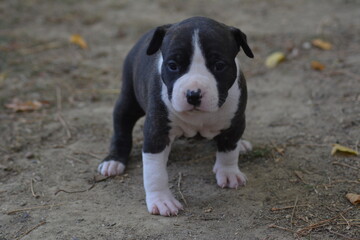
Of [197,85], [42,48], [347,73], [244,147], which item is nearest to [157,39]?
[197,85]

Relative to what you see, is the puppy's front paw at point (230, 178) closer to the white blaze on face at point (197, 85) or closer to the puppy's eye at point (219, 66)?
the white blaze on face at point (197, 85)

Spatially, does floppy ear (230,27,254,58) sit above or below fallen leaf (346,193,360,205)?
above

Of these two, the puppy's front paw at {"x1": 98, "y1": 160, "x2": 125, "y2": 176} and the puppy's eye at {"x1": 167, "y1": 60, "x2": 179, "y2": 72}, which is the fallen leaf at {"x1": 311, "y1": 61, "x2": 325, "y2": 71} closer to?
the puppy's front paw at {"x1": 98, "y1": 160, "x2": 125, "y2": 176}

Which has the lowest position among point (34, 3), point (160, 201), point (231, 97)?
point (34, 3)

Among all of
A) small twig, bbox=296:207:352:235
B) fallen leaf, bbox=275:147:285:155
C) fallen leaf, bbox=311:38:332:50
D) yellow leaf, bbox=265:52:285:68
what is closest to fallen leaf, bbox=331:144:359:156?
fallen leaf, bbox=275:147:285:155

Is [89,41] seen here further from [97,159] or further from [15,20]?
[97,159]

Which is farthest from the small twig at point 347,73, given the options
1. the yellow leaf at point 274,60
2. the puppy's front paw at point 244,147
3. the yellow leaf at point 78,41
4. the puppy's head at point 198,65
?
the yellow leaf at point 78,41

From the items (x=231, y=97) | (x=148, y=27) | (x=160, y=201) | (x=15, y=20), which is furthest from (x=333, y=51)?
(x=15, y=20)
